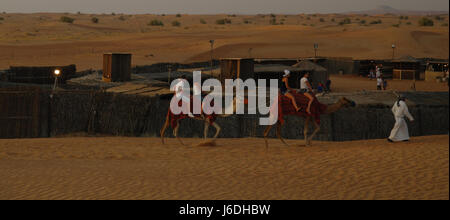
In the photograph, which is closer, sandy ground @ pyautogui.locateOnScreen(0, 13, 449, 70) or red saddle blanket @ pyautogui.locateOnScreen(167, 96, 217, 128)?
red saddle blanket @ pyautogui.locateOnScreen(167, 96, 217, 128)

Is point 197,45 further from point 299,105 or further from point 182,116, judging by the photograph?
point 299,105

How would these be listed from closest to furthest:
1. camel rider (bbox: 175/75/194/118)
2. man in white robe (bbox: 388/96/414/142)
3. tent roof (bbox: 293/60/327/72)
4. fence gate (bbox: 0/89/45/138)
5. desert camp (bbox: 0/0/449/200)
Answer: desert camp (bbox: 0/0/449/200) < man in white robe (bbox: 388/96/414/142) < camel rider (bbox: 175/75/194/118) < fence gate (bbox: 0/89/45/138) < tent roof (bbox: 293/60/327/72)

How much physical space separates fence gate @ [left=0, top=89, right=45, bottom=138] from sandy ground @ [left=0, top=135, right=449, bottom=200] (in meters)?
1.54

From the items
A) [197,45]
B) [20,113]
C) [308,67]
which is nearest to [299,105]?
[20,113]

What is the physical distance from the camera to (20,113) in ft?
59.2

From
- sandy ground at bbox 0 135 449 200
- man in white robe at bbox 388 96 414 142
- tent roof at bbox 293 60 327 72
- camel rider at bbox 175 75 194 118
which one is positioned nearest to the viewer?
sandy ground at bbox 0 135 449 200

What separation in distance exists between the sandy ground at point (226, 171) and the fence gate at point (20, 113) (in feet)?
5.06

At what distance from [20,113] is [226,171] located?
783cm

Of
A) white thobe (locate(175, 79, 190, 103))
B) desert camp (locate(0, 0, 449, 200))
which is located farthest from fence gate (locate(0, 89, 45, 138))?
white thobe (locate(175, 79, 190, 103))

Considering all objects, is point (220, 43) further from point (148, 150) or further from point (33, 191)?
point (33, 191)

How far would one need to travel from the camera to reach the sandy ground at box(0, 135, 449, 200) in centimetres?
1089

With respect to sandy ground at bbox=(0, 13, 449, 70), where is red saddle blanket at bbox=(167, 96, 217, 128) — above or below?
below

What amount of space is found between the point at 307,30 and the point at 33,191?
61.5 meters

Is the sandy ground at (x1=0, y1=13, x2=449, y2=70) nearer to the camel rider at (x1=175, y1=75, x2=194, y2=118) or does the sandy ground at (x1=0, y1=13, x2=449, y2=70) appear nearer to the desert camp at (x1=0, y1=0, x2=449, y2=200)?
the desert camp at (x1=0, y1=0, x2=449, y2=200)
